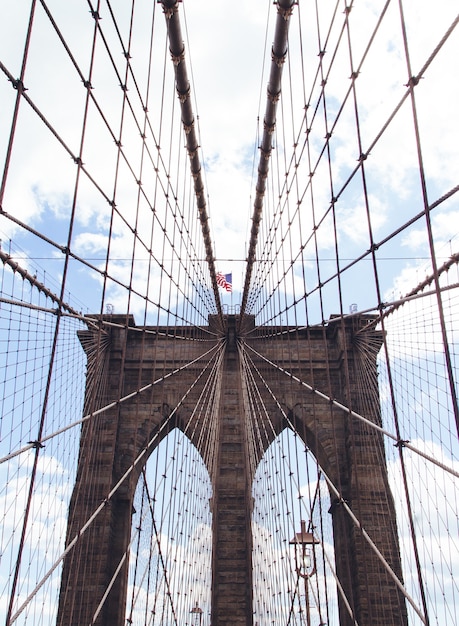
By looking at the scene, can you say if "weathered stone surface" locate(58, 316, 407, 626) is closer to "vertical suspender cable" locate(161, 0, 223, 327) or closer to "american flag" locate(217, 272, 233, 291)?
"american flag" locate(217, 272, 233, 291)

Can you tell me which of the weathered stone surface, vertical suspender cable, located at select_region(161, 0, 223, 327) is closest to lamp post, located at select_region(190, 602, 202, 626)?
the weathered stone surface

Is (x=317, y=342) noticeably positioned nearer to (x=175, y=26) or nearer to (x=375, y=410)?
(x=375, y=410)

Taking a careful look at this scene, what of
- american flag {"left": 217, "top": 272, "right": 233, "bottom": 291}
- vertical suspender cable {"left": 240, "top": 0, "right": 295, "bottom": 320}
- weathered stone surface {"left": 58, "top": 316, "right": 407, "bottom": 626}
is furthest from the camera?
american flag {"left": 217, "top": 272, "right": 233, "bottom": 291}

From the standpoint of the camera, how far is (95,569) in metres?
14.7

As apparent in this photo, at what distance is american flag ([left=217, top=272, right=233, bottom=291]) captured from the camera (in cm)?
1966

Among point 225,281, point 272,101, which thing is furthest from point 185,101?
point 225,281

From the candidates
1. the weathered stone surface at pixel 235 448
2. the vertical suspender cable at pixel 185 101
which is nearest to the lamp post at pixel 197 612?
the weathered stone surface at pixel 235 448

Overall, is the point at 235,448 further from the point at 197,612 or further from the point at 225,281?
the point at 225,281

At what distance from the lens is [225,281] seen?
1994cm

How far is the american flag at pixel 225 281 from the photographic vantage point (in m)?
19.7

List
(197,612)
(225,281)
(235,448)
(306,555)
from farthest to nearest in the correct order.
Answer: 1. (225,281)
2. (235,448)
3. (197,612)
4. (306,555)

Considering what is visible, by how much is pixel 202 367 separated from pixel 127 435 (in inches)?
104

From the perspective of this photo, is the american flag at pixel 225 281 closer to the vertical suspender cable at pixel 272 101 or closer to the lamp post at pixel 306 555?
the vertical suspender cable at pixel 272 101

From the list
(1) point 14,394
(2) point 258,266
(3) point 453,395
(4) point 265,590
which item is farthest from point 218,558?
(2) point 258,266
